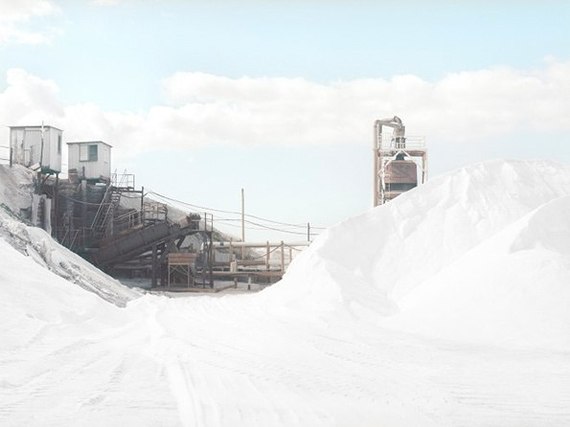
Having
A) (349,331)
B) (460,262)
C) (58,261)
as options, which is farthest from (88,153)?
(349,331)

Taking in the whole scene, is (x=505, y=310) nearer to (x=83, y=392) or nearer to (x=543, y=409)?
(x=543, y=409)

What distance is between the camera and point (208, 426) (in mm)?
5223

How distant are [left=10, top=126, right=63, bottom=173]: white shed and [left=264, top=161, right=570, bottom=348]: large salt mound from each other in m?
16.9

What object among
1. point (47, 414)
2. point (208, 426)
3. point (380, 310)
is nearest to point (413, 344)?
point (380, 310)

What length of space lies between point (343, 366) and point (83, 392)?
347cm

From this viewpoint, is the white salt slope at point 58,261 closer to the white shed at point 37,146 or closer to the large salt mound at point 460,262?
the large salt mound at point 460,262

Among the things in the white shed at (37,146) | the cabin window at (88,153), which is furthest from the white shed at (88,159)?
the white shed at (37,146)

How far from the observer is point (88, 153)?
104 ft

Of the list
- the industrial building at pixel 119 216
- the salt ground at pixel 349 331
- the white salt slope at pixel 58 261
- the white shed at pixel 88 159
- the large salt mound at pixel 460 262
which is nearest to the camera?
the salt ground at pixel 349 331

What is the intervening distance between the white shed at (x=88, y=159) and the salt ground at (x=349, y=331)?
12746 millimetres

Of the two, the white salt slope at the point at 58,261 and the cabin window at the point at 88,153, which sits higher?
the cabin window at the point at 88,153

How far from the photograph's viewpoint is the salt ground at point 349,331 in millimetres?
6020

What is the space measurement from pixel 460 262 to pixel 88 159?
2310 centimetres

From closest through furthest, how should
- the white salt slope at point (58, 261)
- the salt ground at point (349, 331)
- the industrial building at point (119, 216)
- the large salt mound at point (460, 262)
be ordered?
the salt ground at point (349, 331) < the large salt mound at point (460, 262) < the white salt slope at point (58, 261) < the industrial building at point (119, 216)
